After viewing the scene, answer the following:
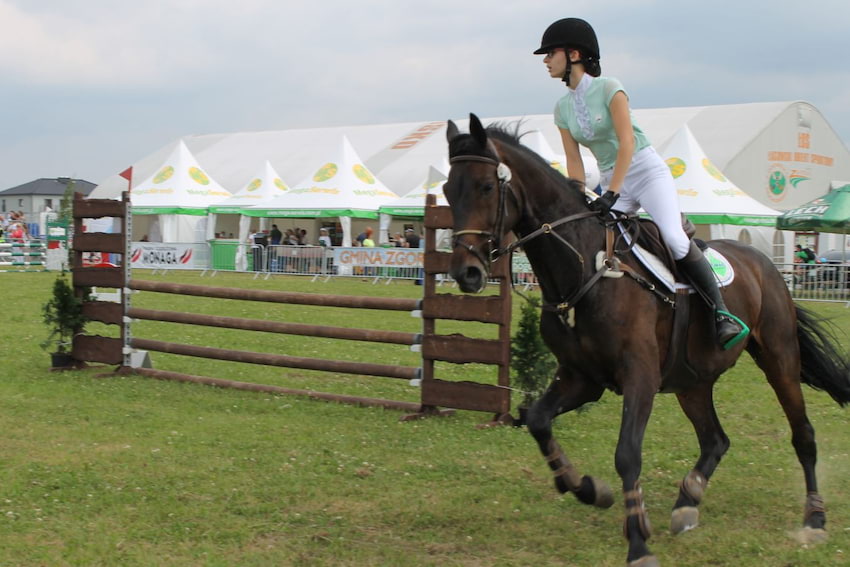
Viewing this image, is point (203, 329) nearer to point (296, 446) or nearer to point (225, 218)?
point (296, 446)

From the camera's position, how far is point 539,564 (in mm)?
4684

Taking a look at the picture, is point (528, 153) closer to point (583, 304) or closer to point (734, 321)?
point (583, 304)

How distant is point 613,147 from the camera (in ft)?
16.9

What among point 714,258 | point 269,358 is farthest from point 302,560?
point 269,358

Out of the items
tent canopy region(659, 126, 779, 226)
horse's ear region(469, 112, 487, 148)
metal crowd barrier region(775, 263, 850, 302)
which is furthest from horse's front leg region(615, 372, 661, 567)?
tent canopy region(659, 126, 779, 226)

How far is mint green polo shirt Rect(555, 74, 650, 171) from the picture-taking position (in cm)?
497

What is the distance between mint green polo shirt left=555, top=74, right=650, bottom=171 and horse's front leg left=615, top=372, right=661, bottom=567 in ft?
4.34

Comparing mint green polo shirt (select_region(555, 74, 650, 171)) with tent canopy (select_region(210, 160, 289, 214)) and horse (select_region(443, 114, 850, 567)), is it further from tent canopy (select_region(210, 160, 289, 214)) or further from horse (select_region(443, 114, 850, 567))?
tent canopy (select_region(210, 160, 289, 214))

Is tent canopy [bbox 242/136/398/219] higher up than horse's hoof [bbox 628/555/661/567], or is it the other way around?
tent canopy [bbox 242/136/398/219]

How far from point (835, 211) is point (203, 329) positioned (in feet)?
54.8

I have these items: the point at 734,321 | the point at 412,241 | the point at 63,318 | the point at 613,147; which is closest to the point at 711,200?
the point at 412,241

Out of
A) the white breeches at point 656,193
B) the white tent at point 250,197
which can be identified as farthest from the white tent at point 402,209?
the white breeches at point 656,193

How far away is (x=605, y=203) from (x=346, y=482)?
8.90 ft

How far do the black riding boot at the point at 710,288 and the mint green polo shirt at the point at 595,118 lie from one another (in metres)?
0.71
